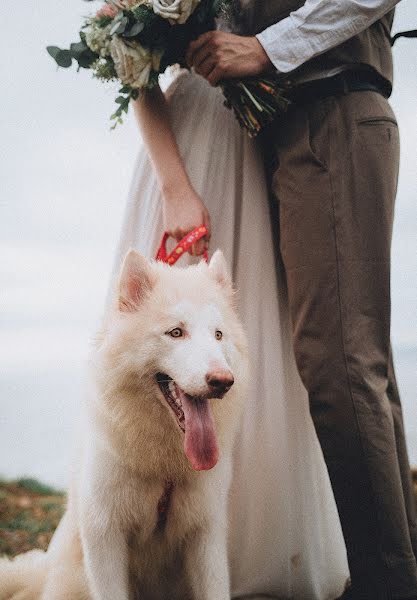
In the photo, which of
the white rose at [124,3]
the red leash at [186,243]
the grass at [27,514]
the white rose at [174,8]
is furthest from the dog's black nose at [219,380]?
the grass at [27,514]

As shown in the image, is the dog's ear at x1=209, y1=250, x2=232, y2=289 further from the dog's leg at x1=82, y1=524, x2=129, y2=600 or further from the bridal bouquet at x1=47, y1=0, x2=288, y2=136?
the dog's leg at x1=82, y1=524, x2=129, y2=600

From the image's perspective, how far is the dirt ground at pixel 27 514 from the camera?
353 cm

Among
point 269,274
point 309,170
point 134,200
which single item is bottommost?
point 269,274

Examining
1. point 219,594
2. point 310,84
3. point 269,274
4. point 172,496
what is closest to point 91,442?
point 172,496

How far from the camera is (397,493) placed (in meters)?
1.97

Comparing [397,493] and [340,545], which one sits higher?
[397,493]

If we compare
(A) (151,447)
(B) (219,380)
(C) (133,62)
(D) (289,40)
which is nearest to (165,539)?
(A) (151,447)

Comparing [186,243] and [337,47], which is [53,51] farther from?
[337,47]

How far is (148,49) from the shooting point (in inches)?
83.5

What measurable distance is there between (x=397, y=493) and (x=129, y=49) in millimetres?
1967

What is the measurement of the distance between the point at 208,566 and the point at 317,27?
2.03 metres

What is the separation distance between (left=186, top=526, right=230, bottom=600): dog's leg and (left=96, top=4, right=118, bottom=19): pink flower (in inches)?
79.9

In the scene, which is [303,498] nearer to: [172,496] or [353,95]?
[172,496]

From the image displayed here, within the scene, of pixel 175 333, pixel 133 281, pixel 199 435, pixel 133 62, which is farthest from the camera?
pixel 133 62
